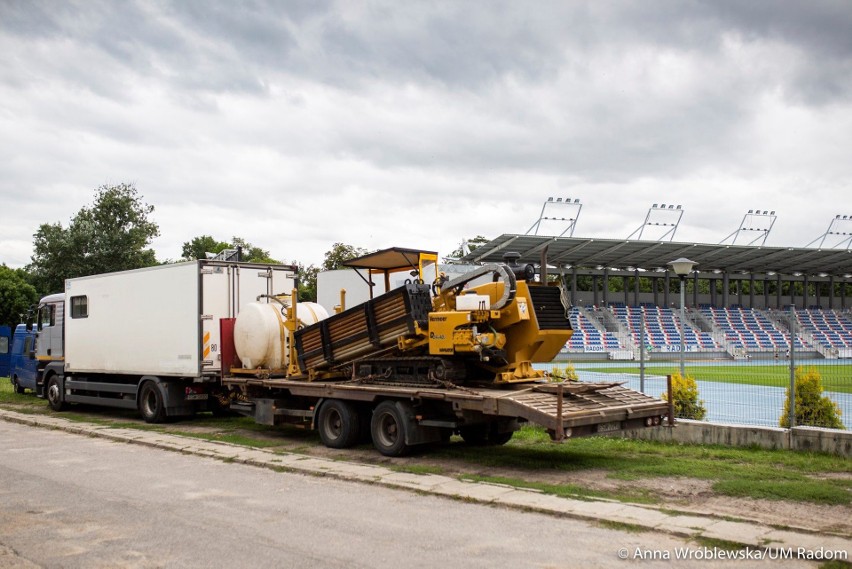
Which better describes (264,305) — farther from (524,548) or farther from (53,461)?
(524,548)

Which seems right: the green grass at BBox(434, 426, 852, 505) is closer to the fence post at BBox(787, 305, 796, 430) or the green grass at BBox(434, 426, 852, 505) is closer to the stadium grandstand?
the fence post at BBox(787, 305, 796, 430)

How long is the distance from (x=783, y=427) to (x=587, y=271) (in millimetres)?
41124

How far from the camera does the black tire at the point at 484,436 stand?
12227 mm

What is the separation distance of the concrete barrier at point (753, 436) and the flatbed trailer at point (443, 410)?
1.42 meters

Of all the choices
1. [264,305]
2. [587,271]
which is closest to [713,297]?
[587,271]

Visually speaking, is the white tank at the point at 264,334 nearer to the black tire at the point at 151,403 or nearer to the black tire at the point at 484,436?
the black tire at the point at 151,403

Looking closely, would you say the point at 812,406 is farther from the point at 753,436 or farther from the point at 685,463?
the point at 685,463

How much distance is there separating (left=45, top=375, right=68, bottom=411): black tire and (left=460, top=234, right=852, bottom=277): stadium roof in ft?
80.9

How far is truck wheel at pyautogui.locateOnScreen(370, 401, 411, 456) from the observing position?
11.1 meters

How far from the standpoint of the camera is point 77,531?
7.37 metres

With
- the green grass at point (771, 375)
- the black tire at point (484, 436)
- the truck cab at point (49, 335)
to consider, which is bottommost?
the black tire at point (484, 436)

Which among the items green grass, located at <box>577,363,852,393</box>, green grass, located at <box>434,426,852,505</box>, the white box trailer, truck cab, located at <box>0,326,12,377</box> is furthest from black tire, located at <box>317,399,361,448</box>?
truck cab, located at <box>0,326,12,377</box>

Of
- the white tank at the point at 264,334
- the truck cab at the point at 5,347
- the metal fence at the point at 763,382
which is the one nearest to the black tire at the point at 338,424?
the white tank at the point at 264,334

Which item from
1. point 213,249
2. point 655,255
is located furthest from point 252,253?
point 655,255
